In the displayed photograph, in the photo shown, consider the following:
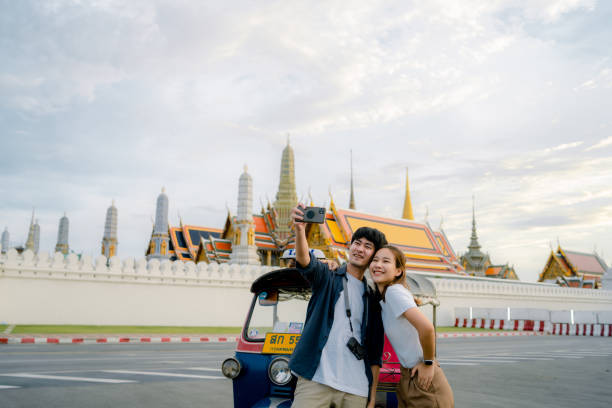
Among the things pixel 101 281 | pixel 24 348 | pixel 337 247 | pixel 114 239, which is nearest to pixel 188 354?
pixel 24 348

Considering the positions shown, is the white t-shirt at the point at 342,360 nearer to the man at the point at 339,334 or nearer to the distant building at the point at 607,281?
the man at the point at 339,334

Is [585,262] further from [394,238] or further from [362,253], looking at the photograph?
[362,253]

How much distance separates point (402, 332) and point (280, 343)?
4.11 ft

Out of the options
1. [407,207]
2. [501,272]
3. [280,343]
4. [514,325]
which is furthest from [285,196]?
[280,343]

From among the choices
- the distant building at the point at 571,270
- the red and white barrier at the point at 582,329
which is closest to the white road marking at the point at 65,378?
the red and white barrier at the point at 582,329

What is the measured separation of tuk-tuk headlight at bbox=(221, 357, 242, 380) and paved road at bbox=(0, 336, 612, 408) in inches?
83.0

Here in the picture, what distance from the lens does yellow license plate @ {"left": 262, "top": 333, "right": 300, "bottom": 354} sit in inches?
155

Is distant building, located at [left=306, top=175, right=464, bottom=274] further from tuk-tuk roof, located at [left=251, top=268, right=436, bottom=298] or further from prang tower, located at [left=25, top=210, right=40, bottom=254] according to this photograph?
prang tower, located at [left=25, top=210, right=40, bottom=254]

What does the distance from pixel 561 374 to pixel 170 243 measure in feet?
116

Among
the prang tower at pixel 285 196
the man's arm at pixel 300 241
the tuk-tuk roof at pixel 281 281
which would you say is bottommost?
the tuk-tuk roof at pixel 281 281

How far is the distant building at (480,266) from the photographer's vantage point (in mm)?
62094

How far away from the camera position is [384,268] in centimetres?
301

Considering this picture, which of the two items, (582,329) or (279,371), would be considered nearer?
(279,371)

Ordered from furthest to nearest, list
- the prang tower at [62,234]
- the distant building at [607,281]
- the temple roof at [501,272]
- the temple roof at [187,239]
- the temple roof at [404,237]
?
the temple roof at [501,272]
the prang tower at [62,234]
the distant building at [607,281]
the temple roof at [187,239]
the temple roof at [404,237]
